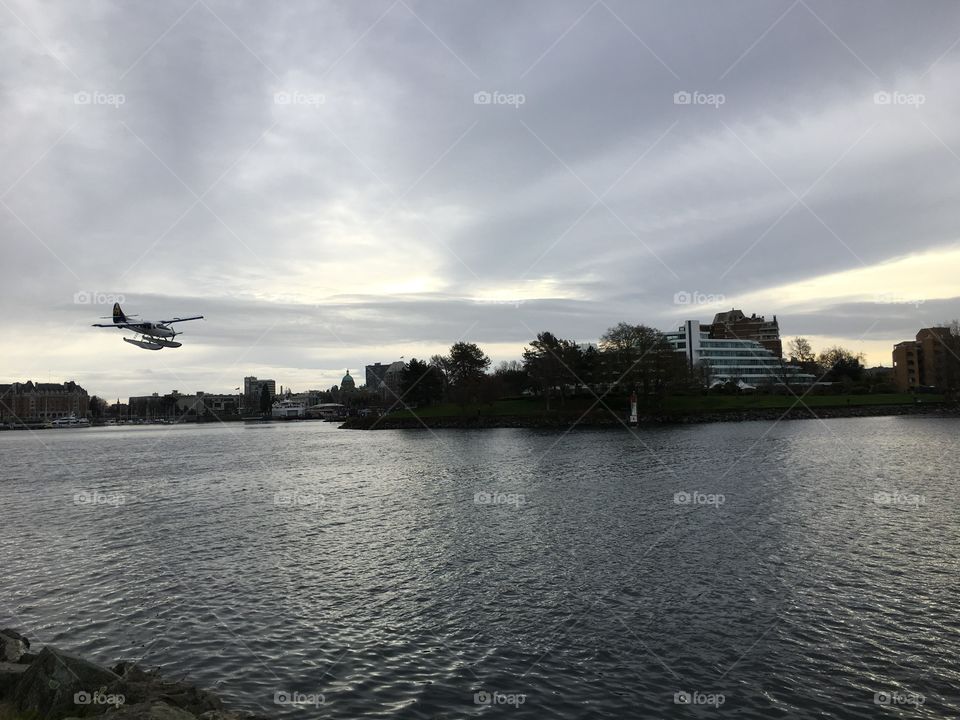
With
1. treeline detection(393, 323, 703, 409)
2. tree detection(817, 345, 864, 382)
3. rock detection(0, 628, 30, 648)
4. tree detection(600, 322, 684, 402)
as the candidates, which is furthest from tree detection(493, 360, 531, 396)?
rock detection(0, 628, 30, 648)

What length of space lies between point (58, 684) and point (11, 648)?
4.98 m

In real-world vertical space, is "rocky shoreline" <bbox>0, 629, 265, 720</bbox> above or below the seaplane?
below

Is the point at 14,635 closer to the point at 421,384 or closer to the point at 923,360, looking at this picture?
the point at 421,384

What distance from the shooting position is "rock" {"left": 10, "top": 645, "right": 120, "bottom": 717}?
41.7 ft

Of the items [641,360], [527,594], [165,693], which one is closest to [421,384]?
[641,360]

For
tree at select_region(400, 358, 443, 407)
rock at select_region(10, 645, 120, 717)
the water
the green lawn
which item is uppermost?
tree at select_region(400, 358, 443, 407)

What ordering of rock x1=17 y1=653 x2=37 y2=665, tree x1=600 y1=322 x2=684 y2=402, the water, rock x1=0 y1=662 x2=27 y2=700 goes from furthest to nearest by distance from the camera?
tree x1=600 y1=322 x2=684 y2=402, rock x1=17 y1=653 x2=37 y2=665, the water, rock x1=0 y1=662 x2=27 y2=700

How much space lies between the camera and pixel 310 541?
97.1 ft

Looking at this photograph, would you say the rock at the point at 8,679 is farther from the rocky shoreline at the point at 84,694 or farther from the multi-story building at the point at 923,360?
the multi-story building at the point at 923,360

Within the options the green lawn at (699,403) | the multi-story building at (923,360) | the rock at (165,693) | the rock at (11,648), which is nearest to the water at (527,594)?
the rock at (165,693)

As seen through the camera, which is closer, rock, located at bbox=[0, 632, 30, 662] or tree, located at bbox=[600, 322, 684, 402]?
rock, located at bbox=[0, 632, 30, 662]

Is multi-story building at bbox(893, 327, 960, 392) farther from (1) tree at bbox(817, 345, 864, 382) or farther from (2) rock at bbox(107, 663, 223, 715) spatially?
(2) rock at bbox(107, 663, 223, 715)

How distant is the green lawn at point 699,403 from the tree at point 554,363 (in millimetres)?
Answer: 7946

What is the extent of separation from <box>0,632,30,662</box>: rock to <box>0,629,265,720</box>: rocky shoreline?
1.81m
